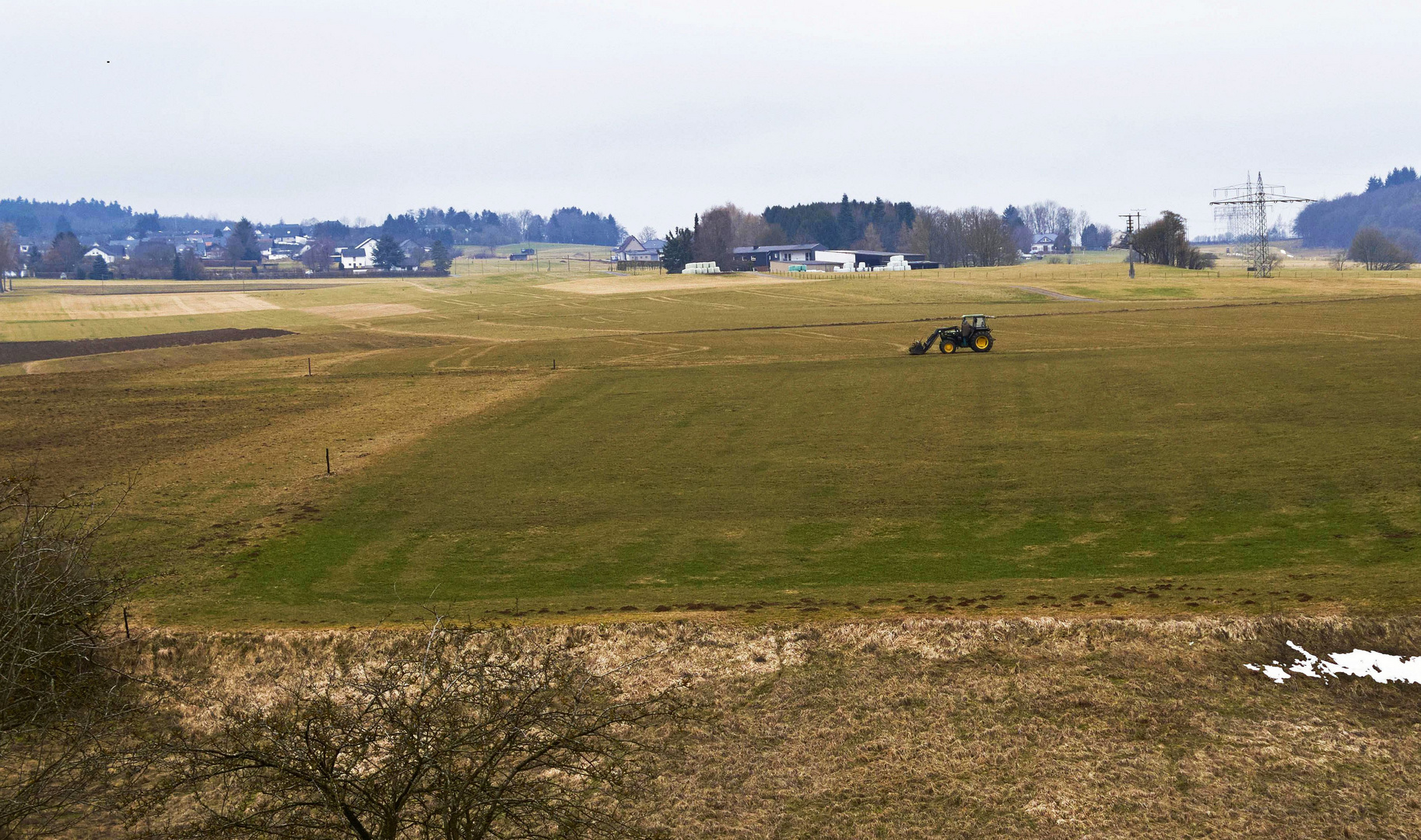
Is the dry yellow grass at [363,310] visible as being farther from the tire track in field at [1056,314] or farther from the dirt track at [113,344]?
the tire track in field at [1056,314]

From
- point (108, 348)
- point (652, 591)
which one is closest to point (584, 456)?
point (652, 591)

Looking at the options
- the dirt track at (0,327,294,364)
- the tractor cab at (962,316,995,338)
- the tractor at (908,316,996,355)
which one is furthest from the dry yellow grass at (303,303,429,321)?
the tractor cab at (962,316,995,338)

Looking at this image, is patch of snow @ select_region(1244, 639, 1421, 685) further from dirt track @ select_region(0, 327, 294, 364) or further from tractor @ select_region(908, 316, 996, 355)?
dirt track @ select_region(0, 327, 294, 364)

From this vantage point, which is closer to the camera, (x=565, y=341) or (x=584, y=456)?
(x=584, y=456)

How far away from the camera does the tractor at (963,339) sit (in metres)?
63.7

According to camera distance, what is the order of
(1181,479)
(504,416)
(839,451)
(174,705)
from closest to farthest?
1. (174,705)
2. (1181,479)
3. (839,451)
4. (504,416)

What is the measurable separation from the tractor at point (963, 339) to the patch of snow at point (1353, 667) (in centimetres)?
4438

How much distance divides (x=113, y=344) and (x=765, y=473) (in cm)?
7046

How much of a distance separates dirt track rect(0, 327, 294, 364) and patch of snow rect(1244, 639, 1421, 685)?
259 ft

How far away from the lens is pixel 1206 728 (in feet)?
58.1

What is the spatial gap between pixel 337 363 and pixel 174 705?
53405mm

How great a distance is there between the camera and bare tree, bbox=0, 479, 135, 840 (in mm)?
13570

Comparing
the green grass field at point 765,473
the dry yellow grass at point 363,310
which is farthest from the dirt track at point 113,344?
the dry yellow grass at point 363,310

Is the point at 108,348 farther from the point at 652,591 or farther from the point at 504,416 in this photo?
the point at 652,591
